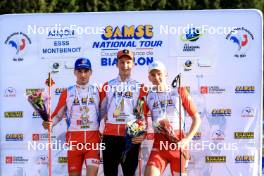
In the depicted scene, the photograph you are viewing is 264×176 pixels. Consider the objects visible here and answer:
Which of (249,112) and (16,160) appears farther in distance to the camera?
(16,160)

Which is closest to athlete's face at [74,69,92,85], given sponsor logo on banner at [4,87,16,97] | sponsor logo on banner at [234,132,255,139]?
sponsor logo on banner at [4,87,16,97]

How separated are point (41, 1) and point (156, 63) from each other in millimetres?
13681

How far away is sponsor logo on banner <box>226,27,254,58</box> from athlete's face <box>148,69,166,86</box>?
0.73 meters

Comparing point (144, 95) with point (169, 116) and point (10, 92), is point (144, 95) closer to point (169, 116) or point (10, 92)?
point (169, 116)

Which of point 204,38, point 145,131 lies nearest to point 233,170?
point 145,131

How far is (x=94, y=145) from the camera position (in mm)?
6090

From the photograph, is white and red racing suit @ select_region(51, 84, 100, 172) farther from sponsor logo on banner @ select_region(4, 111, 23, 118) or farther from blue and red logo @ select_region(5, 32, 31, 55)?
blue and red logo @ select_region(5, 32, 31, 55)

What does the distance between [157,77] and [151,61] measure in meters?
0.17

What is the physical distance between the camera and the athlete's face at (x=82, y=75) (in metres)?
6.03

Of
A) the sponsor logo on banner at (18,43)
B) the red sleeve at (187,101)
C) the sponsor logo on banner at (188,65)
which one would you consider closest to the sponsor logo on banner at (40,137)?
the sponsor logo on banner at (18,43)

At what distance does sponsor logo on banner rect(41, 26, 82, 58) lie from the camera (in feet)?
19.9

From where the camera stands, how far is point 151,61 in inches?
236

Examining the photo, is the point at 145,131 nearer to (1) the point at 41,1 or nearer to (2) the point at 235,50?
(2) the point at 235,50

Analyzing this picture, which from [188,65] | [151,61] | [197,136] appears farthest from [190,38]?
[197,136]
